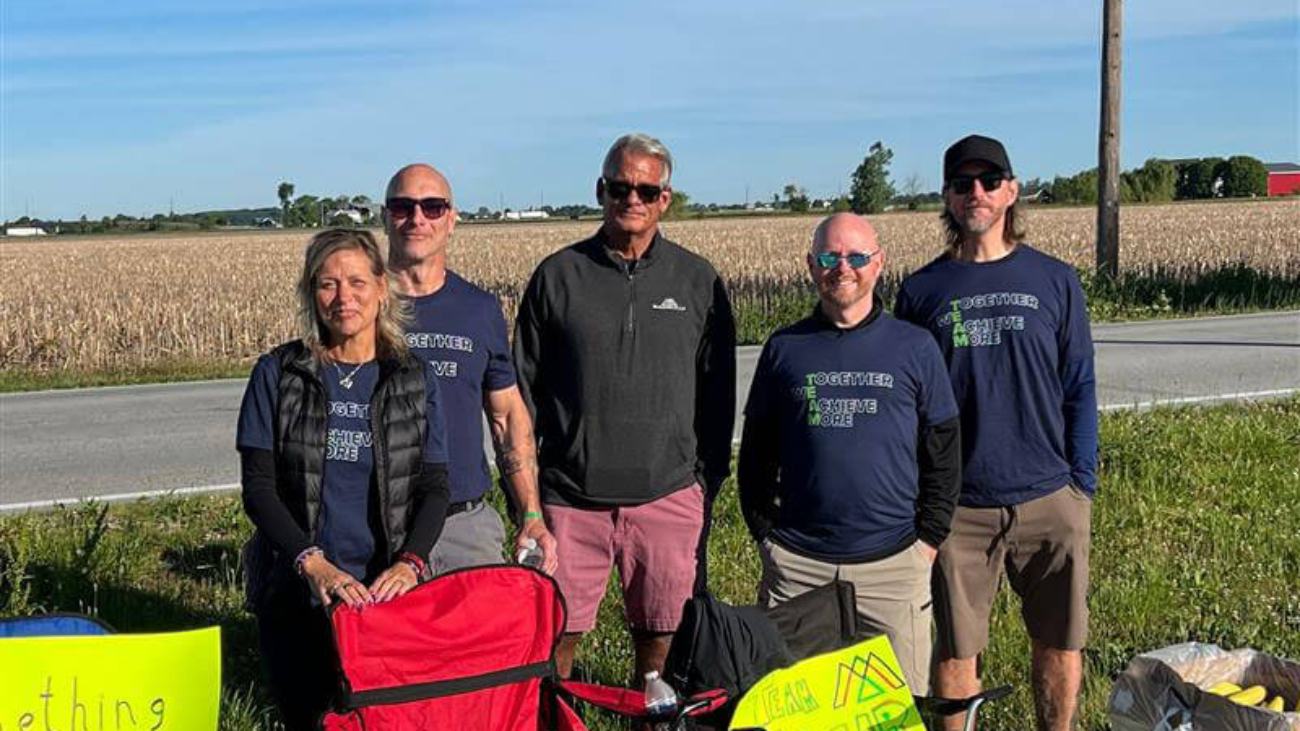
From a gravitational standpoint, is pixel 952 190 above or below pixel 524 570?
above

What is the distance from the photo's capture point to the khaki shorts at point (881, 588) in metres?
3.79

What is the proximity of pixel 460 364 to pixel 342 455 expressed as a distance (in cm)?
58

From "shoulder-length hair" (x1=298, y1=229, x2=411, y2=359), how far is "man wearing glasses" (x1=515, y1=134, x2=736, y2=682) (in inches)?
30.0

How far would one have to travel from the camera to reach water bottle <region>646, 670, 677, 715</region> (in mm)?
2975

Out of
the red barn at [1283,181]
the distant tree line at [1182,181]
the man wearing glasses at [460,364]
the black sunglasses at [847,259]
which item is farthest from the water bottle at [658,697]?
the red barn at [1283,181]

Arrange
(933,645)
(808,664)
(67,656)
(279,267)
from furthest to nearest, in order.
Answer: (279,267) < (933,645) < (808,664) < (67,656)

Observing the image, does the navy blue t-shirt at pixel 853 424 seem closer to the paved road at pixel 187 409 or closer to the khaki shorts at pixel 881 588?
the khaki shorts at pixel 881 588

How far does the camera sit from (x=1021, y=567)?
4102 millimetres

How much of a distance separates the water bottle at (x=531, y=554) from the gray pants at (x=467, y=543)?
75 mm

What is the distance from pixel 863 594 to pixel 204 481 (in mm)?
6226

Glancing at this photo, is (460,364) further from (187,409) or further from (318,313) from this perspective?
(187,409)

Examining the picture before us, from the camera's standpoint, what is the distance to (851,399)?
370 cm

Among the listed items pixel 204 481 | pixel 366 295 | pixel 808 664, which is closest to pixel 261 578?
pixel 366 295

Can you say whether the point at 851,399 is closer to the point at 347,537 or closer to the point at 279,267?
the point at 347,537
